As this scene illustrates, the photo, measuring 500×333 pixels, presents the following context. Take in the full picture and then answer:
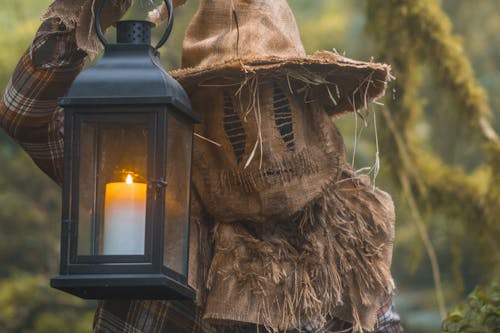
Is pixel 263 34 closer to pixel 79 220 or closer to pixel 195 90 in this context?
pixel 195 90

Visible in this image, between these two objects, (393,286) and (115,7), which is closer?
(115,7)

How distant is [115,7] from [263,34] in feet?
1.54

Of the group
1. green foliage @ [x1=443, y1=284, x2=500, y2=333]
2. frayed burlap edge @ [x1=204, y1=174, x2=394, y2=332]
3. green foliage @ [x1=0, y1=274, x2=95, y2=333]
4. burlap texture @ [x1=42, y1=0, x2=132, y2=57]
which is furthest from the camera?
green foliage @ [x1=0, y1=274, x2=95, y2=333]

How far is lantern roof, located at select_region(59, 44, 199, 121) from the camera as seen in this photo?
299 centimetres

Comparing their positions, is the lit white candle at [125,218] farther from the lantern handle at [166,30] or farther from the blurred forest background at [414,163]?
the blurred forest background at [414,163]

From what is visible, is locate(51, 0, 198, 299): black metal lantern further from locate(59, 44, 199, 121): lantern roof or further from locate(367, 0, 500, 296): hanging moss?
locate(367, 0, 500, 296): hanging moss

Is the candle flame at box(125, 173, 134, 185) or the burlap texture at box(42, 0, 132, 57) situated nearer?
the candle flame at box(125, 173, 134, 185)

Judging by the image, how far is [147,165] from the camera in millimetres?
3010

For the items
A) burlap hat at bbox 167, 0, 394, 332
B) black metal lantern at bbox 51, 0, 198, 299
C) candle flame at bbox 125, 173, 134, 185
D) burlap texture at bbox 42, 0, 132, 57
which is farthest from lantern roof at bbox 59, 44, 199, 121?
burlap hat at bbox 167, 0, 394, 332

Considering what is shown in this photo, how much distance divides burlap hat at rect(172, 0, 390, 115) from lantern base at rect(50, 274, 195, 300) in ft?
2.40

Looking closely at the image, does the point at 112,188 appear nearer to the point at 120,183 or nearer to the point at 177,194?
the point at 120,183

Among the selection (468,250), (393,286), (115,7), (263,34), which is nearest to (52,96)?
(115,7)

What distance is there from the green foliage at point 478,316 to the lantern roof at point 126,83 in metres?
1.42

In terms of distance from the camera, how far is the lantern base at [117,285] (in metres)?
2.94
